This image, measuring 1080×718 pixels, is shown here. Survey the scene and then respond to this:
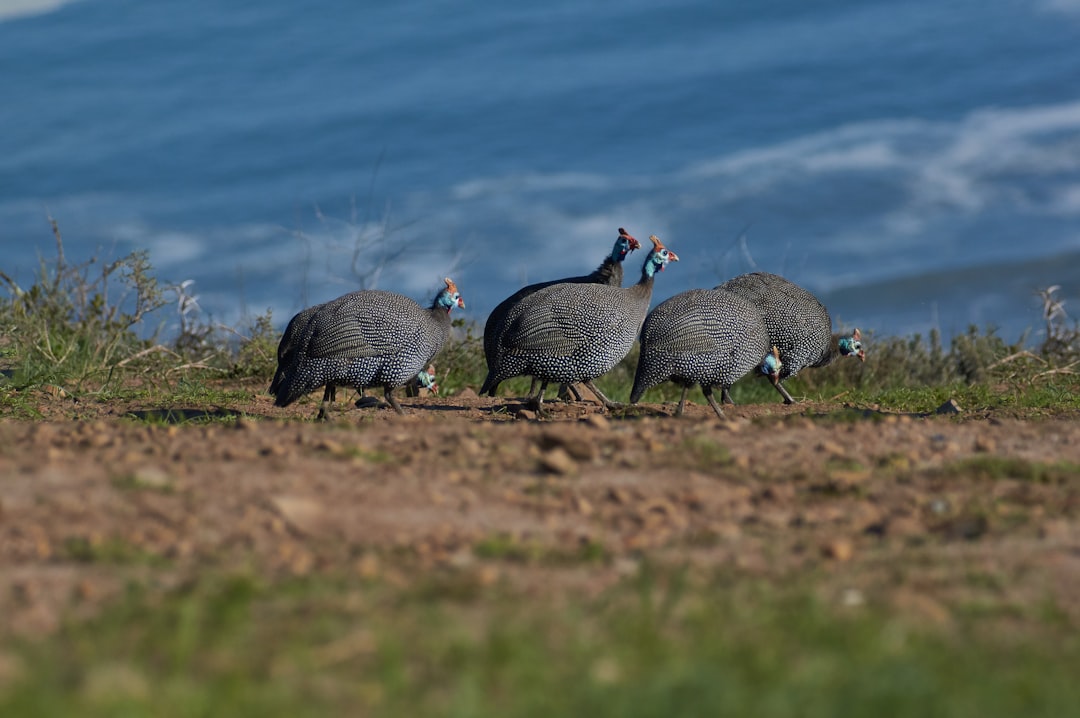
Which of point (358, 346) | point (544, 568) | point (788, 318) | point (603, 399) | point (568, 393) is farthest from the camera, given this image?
point (788, 318)

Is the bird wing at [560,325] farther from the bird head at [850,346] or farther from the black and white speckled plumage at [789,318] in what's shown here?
the bird head at [850,346]

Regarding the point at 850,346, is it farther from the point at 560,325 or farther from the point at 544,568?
the point at 544,568

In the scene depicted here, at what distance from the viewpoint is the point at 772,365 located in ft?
39.4

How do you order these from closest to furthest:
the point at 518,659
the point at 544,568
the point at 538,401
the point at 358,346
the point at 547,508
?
the point at 518,659 → the point at 544,568 → the point at 547,508 → the point at 358,346 → the point at 538,401

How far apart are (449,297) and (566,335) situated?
4.21 ft

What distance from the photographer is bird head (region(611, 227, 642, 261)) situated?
11.7 meters

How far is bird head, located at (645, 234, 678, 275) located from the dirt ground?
3621 millimetres

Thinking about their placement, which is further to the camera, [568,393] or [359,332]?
[568,393]

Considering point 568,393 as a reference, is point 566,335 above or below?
above

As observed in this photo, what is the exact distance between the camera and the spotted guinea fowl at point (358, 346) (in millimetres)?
9695

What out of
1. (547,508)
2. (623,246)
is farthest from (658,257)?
(547,508)

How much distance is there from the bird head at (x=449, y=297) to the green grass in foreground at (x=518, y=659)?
6465 millimetres

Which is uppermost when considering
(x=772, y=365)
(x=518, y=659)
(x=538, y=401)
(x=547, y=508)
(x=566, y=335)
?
(x=772, y=365)

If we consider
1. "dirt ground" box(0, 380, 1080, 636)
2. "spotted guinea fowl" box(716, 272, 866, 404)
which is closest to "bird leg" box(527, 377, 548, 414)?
"spotted guinea fowl" box(716, 272, 866, 404)
